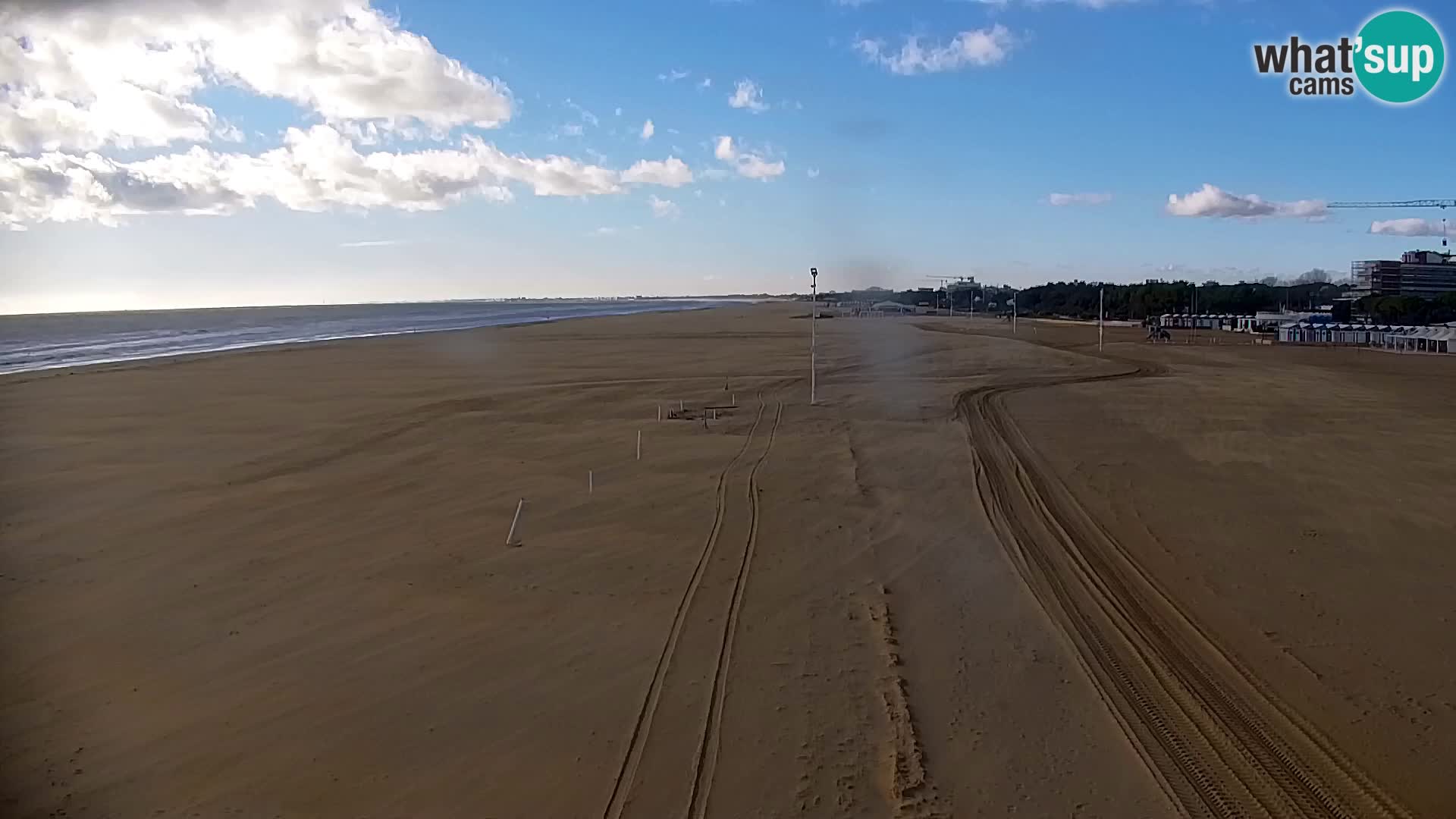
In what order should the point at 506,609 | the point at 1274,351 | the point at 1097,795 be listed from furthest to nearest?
the point at 1274,351 < the point at 506,609 < the point at 1097,795

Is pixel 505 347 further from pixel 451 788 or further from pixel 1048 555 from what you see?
pixel 451 788

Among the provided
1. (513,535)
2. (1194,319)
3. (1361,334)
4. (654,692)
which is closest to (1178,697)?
(654,692)

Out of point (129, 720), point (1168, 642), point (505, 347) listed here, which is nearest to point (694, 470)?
point (1168, 642)

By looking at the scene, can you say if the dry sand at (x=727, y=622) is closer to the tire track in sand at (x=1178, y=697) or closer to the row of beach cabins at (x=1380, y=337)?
the tire track in sand at (x=1178, y=697)

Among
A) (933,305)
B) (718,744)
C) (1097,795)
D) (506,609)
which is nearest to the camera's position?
(1097,795)

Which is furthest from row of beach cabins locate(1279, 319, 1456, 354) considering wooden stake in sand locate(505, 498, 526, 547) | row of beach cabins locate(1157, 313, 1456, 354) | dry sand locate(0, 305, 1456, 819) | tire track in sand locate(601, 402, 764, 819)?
wooden stake in sand locate(505, 498, 526, 547)

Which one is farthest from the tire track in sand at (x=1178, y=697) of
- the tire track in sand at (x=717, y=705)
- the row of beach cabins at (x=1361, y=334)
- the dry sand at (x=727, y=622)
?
the row of beach cabins at (x=1361, y=334)

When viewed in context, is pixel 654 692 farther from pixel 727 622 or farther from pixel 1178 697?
pixel 1178 697
